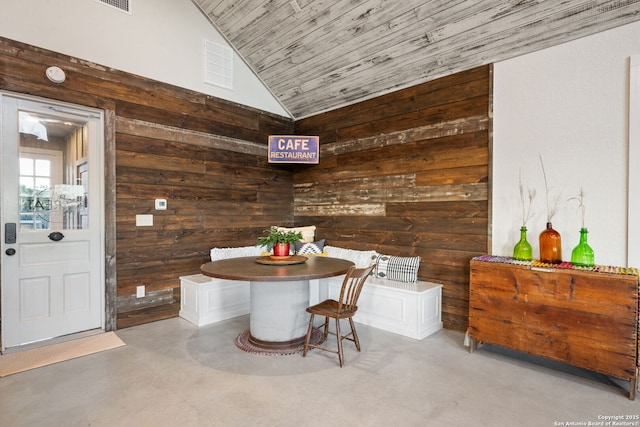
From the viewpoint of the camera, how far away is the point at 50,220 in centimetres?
325

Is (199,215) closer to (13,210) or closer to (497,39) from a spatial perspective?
(13,210)

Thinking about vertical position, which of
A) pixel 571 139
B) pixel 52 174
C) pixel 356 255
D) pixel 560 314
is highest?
pixel 571 139

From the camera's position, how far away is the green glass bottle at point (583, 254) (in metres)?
2.56

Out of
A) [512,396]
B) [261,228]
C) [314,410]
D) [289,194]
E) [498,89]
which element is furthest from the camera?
[289,194]

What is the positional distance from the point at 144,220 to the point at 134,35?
79.4 inches

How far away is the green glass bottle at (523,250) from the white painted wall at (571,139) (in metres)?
0.20

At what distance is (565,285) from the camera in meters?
2.48

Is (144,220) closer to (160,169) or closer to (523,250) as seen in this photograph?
(160,169)

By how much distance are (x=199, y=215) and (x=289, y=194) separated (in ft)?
5.16

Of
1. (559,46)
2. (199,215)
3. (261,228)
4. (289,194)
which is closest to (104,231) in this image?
(199,215)

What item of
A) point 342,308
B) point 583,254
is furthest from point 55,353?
point 583,254

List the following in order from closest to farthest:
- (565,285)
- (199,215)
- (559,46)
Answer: (565,285), (559,46), (199,215)

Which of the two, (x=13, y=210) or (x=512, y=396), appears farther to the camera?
(x=13, y=210)

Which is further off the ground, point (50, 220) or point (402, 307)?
point (50, 220)
